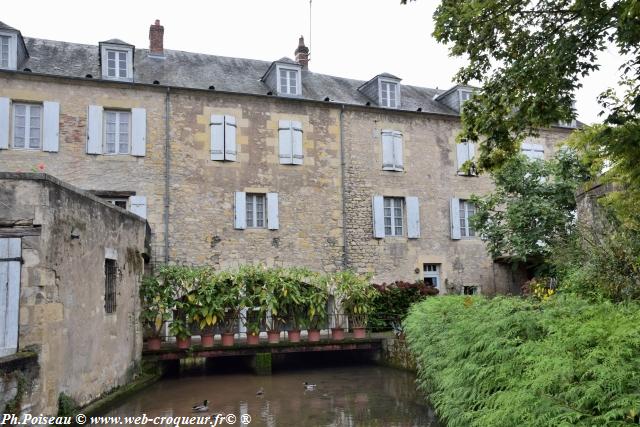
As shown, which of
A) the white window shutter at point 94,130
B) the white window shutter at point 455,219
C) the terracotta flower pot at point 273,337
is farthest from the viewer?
the white window shutter at point 455,219

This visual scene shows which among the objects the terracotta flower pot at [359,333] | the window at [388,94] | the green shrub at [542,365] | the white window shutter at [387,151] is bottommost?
the terracotta flower pot at [359,333]

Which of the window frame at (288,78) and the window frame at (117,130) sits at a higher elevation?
the window frame at (288,78)

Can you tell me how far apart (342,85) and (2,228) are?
13058 mm

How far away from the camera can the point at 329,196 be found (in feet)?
51.9

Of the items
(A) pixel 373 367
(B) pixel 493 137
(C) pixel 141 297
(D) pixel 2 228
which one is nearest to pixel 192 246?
(C) pixel 141 297

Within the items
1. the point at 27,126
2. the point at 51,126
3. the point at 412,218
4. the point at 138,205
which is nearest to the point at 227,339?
the point at 138,205

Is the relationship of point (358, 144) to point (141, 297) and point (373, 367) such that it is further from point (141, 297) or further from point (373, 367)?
point (141, 297)

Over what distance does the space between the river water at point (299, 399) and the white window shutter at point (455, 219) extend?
20.3ft

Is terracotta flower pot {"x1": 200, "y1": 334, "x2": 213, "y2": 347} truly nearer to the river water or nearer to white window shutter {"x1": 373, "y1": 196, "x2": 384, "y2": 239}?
the river water

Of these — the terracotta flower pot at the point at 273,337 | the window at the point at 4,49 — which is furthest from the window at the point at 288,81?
the terracotta flower pot at the point at 273,337

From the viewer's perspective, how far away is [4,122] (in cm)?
1296

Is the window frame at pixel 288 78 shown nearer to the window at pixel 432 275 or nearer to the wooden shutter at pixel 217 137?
the wooden shutter at pixel 217 137

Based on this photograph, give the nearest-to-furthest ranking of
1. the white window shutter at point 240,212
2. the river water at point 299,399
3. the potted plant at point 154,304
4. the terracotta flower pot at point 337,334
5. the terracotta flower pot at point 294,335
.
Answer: the river water at point 299,399 < the potted plant at point 154,304 < the terracotta flower pot at point 294,335 < the terracotta flower pot at point 337,334 < the white window shutter at point 240,212

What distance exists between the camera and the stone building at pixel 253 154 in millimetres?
13688
